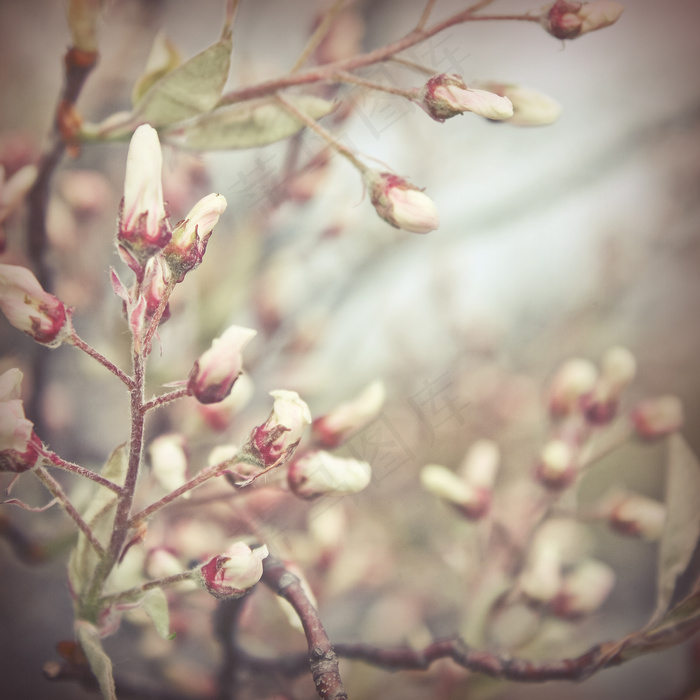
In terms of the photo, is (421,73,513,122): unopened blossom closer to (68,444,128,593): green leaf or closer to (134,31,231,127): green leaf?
(134,31,231,127): green leaf

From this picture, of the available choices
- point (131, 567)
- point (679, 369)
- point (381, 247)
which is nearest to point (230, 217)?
point (381, 247)

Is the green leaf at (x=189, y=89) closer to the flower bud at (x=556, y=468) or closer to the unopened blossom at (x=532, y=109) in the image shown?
the unopened blossom at (x=532, y=109)

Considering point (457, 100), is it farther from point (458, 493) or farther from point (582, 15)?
point (458, 493)

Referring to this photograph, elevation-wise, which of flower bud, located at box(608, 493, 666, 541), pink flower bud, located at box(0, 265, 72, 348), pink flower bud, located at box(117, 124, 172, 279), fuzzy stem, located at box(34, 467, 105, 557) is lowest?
flower bud, located at box(608, 493, 666, 541)

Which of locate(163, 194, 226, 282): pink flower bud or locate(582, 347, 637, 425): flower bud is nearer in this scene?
locate(163, 194, 226, 282): pink flower bud

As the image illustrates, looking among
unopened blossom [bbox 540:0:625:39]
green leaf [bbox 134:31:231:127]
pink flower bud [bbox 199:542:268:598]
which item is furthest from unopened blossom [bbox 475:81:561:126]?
pink flower bud [bbox 199:542:268:598]

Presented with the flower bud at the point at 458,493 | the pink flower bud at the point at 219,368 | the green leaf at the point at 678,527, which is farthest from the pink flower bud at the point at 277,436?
the green leaf at the point at 678,527
